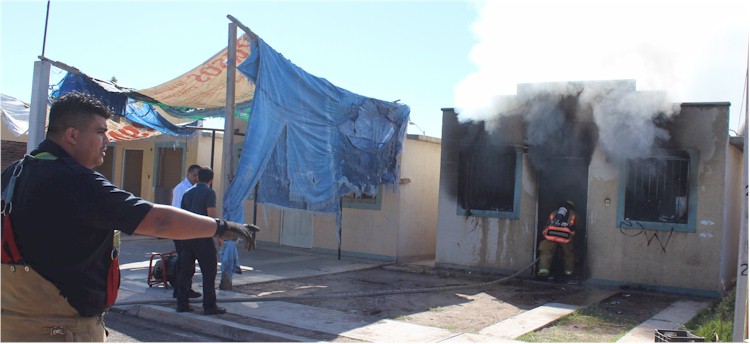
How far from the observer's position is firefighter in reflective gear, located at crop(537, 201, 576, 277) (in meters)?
10.7

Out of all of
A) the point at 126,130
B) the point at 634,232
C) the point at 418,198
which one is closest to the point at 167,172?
the point at 126,130

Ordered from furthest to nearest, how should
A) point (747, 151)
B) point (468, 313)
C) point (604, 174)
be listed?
point (604, 174) < point (468, 313) < point (747, 151)

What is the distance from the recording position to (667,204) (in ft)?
34.1

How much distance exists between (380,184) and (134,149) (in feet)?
32.7

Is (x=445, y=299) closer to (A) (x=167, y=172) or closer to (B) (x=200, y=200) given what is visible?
(B) (x=200, y=200)

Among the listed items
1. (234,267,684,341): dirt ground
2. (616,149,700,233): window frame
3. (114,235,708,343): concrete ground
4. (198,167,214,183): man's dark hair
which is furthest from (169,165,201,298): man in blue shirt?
(616,149,700,233): window frame

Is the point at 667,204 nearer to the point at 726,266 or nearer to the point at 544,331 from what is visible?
the point at 726,266

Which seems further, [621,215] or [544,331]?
[621,215]

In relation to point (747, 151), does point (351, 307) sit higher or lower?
lower

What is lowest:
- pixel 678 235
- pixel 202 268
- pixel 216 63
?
pixel 202 268

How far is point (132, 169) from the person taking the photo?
63.0 feet

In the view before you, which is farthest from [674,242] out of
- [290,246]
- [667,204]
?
[290,246]

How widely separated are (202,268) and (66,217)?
4.86m

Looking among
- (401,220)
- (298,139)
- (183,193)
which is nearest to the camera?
(183,193)
